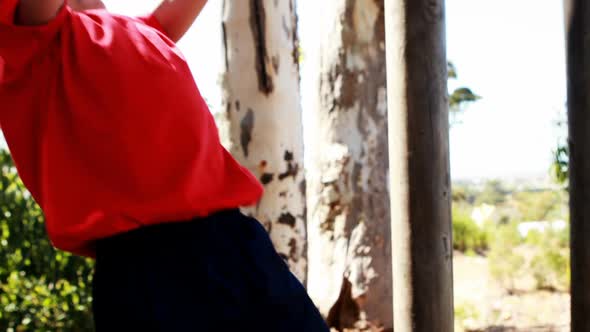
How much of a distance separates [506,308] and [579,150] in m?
5.25

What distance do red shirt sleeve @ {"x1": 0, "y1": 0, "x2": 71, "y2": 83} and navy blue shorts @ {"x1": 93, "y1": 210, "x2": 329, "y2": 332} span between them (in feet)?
1.32

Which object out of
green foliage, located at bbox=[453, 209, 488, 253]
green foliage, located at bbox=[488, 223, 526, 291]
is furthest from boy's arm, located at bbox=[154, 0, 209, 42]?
green foliage, located at bbox=[453, 209, 488, 253]

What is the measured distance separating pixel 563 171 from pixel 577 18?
1.27 metres

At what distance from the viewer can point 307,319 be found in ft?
5.44

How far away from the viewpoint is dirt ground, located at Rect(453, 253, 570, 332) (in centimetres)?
614

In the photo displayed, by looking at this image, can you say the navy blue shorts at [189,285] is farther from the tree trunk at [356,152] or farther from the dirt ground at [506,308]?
the dirt ground at [506,308]

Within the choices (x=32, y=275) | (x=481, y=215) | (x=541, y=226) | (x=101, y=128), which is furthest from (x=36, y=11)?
(x=481, y=215)

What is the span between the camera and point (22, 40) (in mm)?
1616

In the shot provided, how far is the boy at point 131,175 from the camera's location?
62.6 inches

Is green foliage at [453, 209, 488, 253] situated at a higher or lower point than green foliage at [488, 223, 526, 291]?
lower

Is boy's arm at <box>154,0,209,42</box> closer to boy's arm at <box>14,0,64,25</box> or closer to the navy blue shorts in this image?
boy's arm at <box>14,0,64,25</box>

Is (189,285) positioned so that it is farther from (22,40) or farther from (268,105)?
(268,105)

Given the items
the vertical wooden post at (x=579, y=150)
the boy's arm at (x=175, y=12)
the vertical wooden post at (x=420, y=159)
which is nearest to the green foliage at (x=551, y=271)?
the vertical wooden post at (x=579, y=150)

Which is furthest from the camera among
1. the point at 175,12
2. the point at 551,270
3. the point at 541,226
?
the point at 541,226
